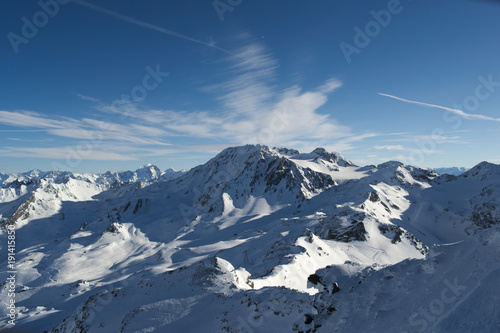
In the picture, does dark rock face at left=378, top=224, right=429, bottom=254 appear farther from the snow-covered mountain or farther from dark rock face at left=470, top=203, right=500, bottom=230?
dark rock face at left=470, top=203, right=500, bottom=230

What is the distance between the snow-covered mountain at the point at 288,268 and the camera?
480 inches

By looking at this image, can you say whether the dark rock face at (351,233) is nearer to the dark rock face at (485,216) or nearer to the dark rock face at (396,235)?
the dark rock face at (396,235)

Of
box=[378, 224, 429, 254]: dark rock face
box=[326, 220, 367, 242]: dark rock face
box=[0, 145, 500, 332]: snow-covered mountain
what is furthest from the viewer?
box=[378, 224, 429, 254]: dark rock face

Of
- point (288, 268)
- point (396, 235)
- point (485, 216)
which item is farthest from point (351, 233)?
point (485, 216)

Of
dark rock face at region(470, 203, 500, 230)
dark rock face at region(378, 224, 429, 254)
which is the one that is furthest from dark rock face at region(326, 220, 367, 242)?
dark rock face at region(470, 203, 500, 230)

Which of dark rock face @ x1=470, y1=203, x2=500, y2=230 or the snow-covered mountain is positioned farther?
dark rock face @ x1=470, y1=203, x2=500, y2=230

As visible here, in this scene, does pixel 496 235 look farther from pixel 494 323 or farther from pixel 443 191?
pixel 443 191

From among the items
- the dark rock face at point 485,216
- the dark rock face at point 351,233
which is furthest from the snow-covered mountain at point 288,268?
the dark rock face at point 485,216

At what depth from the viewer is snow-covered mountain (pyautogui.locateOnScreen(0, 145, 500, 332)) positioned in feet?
40.0

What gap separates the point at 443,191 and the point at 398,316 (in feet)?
745

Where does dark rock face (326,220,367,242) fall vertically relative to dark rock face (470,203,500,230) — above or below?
above

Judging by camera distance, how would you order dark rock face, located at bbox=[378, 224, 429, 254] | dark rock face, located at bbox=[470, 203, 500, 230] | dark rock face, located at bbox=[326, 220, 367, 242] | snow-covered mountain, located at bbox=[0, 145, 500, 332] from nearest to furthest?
snow-covered mountain, located at bbox=[0, 145, 500, 332] < dark rock face, located at bbox=[326, 220, 367, 242] < dark rock face, located at bbox=[378, 224, 429, 254] < dark rock face, located at bbox=[470, 203, 500, 230]

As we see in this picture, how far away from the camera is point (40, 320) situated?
74.0m

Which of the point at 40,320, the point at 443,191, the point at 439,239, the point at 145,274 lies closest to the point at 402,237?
the point at 439,239
